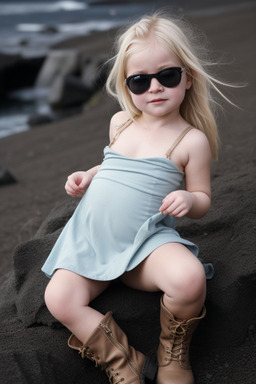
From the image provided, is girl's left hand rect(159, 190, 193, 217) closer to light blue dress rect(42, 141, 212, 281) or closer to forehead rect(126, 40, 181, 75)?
light blue dress rect(42, 141, 212, 281)

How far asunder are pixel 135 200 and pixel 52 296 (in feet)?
1.78

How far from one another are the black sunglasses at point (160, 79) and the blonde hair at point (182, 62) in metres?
0.10

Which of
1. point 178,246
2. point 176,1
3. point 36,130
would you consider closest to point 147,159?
point 178,246

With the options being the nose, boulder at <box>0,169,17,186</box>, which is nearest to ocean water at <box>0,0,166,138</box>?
boulder at <box>0,169,17,186</box>

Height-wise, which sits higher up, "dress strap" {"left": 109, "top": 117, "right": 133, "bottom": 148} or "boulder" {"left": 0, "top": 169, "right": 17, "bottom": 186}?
"dress strap" {"left": 109, "top": 117, "right": 133, "bottom": 148}

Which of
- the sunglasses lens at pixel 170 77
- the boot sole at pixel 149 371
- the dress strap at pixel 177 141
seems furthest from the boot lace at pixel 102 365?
the sunglasses lens at pixel 170 77

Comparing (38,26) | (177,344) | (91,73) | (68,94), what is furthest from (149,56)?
(38,26)

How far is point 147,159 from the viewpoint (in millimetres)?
2467

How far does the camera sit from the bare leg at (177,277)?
2145 millimetres

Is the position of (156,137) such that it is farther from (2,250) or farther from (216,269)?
(2,250)

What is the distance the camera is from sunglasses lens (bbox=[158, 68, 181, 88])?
242cm

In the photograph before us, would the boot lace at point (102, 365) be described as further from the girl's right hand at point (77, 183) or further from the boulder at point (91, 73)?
the boulder at point (91, 73)

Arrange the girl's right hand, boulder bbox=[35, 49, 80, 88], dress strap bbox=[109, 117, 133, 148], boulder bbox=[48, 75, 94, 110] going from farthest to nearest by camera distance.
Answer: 1. boulder bbox=[35, 49, 80, 88]
2. boulder bbox=[48, 75, 94, 110]
3. dress strap bbox=[109, 117, 133, 148]
4. the girl's right hand

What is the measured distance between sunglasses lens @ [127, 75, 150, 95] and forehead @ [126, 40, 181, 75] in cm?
4
